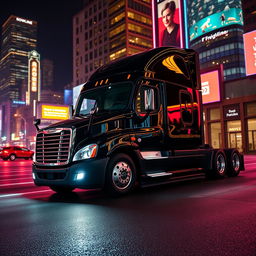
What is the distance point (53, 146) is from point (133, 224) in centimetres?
350

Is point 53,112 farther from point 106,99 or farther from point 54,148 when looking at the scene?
point 54,148

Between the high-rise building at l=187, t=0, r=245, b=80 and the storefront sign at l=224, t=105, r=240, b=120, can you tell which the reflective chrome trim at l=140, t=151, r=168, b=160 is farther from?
the high-rise building at l=187, t=0, r=245, b=80

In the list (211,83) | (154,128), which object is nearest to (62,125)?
(154,128)

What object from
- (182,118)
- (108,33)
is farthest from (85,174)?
(108,33)

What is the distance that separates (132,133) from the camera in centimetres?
791

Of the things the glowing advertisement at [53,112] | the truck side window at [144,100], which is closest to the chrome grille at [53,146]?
the truck side window at [144,100]

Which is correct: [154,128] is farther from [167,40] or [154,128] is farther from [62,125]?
[167,40]

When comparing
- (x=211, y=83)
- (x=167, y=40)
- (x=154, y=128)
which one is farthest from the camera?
(x=167, y=40)

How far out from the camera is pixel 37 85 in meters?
183

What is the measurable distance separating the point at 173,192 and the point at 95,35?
94.5 meters

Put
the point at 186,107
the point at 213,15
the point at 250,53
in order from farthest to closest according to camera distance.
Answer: the point at 213,15, the point at 250,53, the point at 186,107

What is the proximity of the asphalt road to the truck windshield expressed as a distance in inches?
89.0

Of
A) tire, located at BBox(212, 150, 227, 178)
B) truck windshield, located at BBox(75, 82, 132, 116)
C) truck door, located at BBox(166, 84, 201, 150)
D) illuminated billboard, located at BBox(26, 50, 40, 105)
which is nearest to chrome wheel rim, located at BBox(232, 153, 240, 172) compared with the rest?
tire, located at BBox(212, 150, 227, 178)

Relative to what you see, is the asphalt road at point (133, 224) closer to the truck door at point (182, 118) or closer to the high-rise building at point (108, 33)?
the truck door at point (182, 118)
